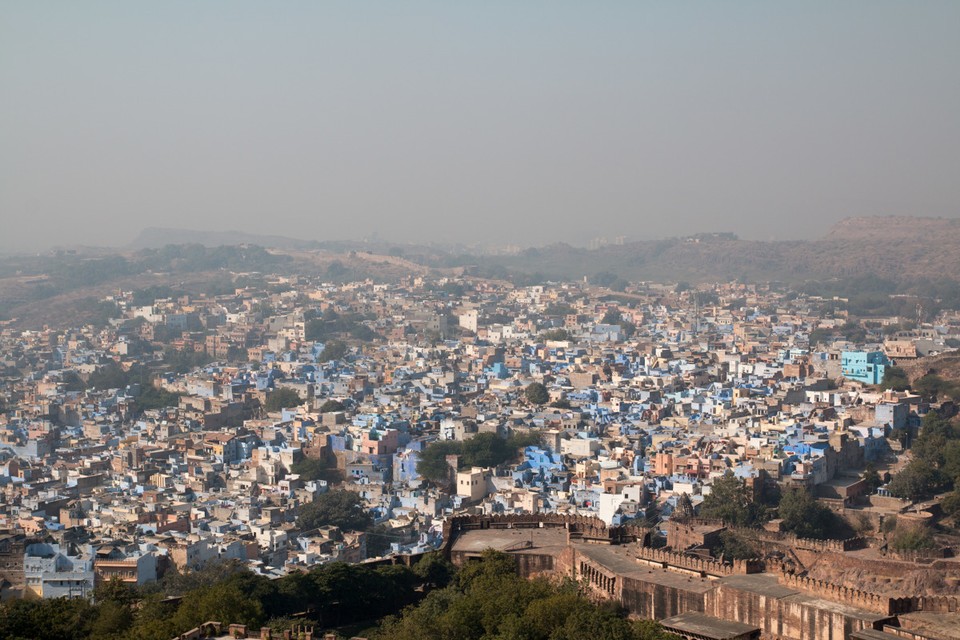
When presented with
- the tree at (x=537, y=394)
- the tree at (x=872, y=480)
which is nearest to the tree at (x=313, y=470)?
the tree at (x=537, y=394)

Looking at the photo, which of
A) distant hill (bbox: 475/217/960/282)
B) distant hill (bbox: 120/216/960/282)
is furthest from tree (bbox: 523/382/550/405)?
distant hill (bbox: 475/217/960/282)

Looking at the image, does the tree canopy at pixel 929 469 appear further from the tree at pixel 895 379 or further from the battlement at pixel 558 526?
the battlement at pixel 558 526

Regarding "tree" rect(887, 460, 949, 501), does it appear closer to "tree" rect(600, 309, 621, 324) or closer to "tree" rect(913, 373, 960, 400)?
"tree" rect(913, 373, 960, 400)

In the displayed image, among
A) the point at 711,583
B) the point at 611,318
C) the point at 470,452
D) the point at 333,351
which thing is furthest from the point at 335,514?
the point at 611,318

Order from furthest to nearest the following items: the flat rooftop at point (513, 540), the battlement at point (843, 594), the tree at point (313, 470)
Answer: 1. the tree at point (313, 470)
2. the flat rooftop at point (513, 540)
3. the battlement at point (843, 594)

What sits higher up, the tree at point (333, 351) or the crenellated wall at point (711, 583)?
the crenellated wall at point (711, 583)

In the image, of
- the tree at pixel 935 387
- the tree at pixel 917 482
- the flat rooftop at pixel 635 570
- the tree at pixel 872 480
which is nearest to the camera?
the flat rooftop at pixel 635 570

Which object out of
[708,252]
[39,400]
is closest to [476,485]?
[39,400]
